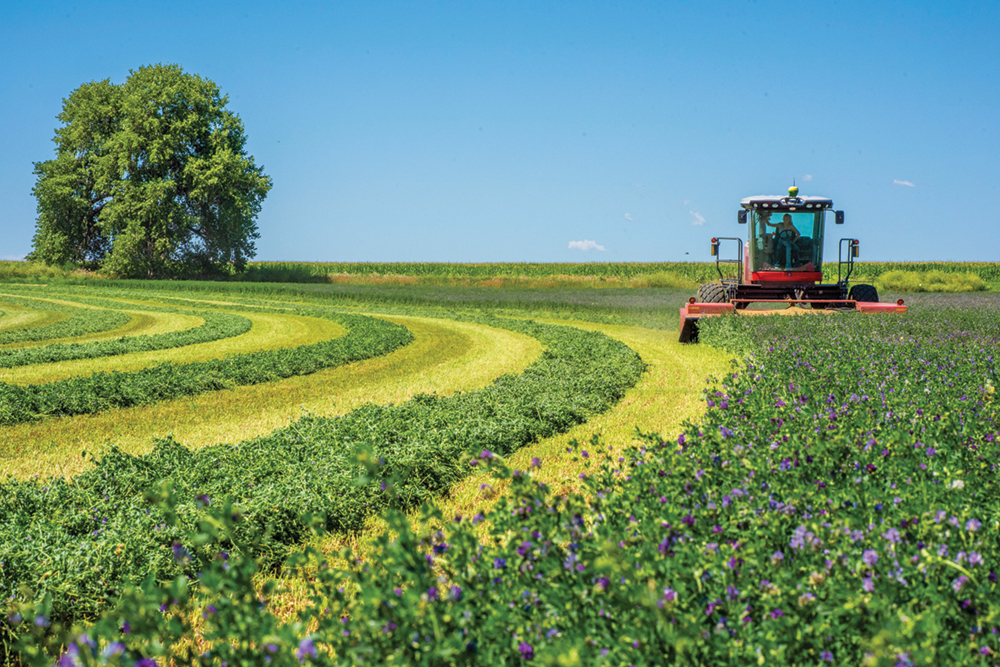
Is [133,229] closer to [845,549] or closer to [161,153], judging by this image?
[161,153]

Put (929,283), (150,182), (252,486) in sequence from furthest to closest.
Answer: (150,182) → (929,283) → (252,486)

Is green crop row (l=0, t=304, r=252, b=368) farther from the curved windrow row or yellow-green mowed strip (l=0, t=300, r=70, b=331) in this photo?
the curved windrow row

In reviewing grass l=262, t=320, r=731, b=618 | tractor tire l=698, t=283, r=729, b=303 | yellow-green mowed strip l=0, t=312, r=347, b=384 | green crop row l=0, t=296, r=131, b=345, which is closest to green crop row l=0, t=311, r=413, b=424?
yellow-green mowed strip l=0, t=312, r=347, b=384

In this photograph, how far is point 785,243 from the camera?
17703 mm

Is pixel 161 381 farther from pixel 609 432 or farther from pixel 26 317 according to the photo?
pixel 26 317

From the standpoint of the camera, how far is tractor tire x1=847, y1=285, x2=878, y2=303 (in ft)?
59.6

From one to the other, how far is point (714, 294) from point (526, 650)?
55.0 ft

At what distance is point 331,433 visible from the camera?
7262mm

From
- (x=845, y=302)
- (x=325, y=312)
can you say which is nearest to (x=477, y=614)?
(x=845, y=302)

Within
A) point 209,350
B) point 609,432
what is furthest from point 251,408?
point 209,350

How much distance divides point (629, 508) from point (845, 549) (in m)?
0.99

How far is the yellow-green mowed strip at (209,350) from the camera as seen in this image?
505 inches

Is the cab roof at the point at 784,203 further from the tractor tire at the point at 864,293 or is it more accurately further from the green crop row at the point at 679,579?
the green crop row at the point at 679,579

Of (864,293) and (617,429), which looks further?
(864,293)
